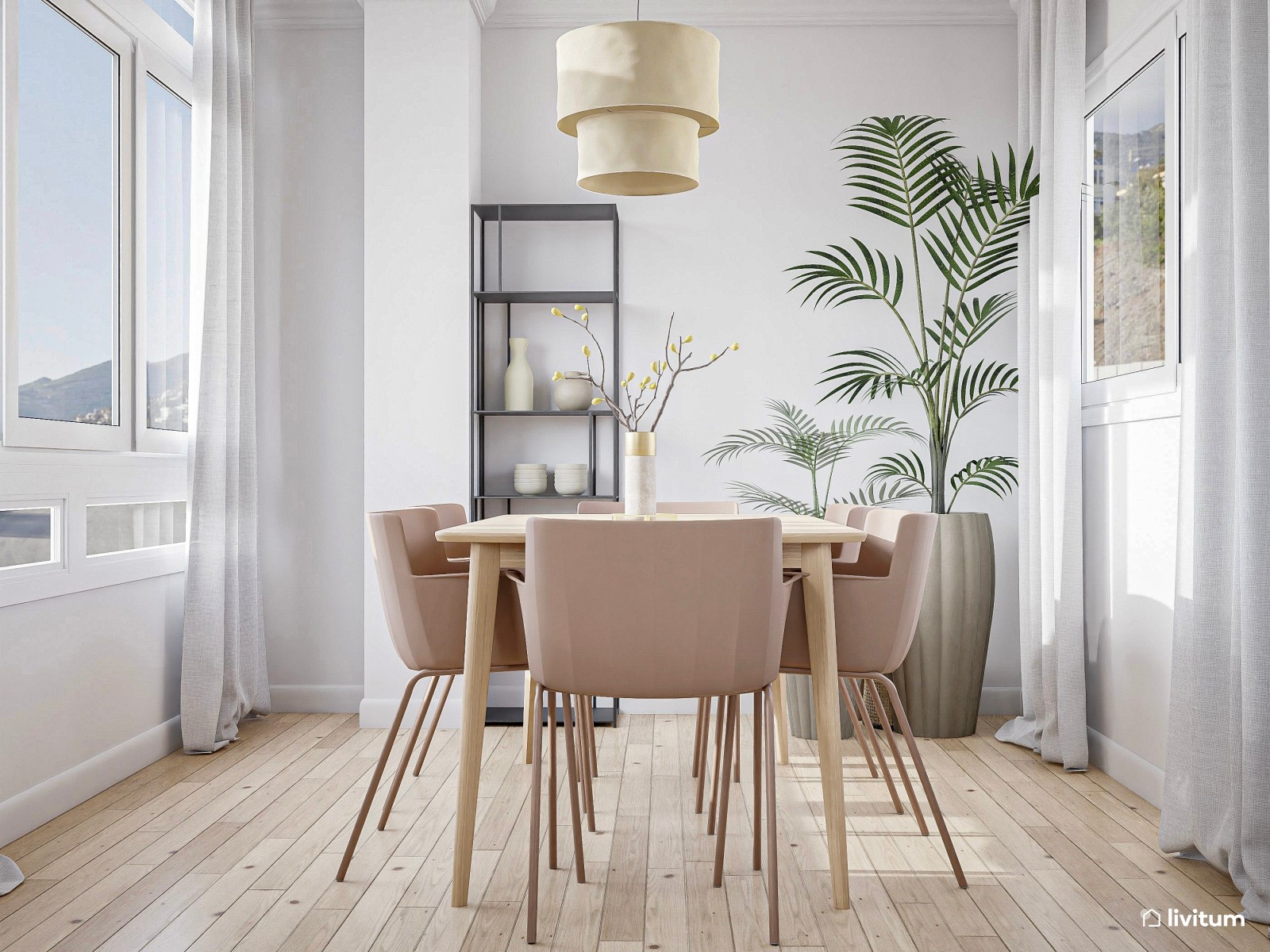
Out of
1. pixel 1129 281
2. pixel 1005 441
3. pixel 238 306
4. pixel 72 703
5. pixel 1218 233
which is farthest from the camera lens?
pixel 1005 441

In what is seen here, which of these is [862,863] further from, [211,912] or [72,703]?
[72,703]

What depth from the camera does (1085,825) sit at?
250 centimetres

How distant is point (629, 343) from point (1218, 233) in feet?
7.24

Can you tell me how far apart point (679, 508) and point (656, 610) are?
1284 millimetres

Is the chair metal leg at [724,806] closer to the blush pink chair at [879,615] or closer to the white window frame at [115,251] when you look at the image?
the blush pink chair at [879,615]

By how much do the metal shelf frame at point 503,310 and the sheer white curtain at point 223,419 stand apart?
83 centimetres

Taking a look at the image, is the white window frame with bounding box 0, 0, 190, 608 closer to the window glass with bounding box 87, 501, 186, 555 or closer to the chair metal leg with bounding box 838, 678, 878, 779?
the window glass with bounding box 87, 501, 186, 555

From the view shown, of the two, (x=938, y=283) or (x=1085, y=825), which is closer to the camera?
(x=1085, y=825)

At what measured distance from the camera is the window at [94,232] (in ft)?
8.35

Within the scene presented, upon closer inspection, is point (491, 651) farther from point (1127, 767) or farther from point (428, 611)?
point (1127, 767)

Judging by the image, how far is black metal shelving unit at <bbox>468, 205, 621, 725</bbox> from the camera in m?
3.63

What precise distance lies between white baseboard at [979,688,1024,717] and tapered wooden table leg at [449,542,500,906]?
6.51 ft

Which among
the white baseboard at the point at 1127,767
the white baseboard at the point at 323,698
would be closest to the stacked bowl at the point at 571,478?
the white baseboard at the point at 323,698

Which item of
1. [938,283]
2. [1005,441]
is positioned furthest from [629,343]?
[1005,441]
